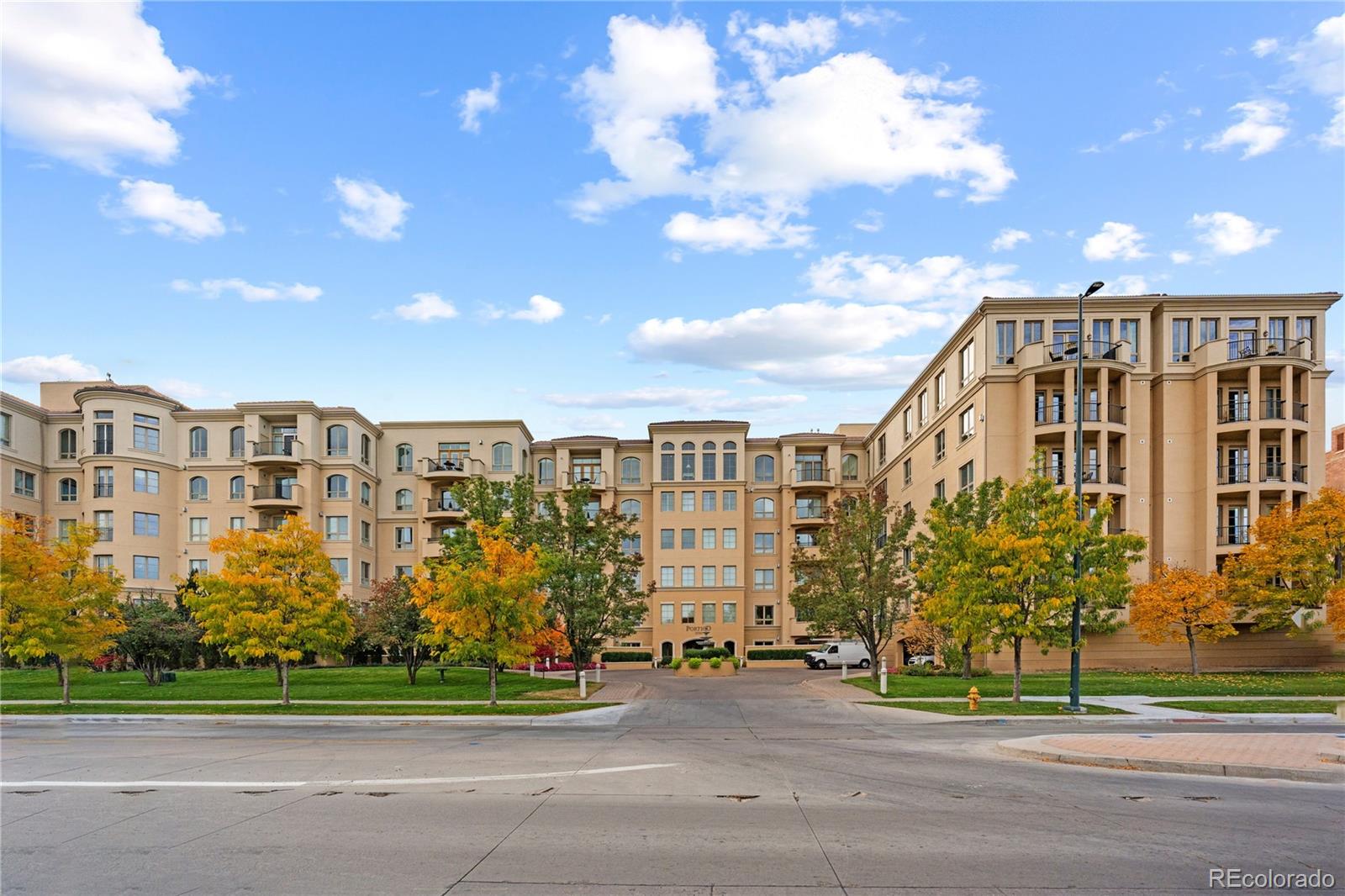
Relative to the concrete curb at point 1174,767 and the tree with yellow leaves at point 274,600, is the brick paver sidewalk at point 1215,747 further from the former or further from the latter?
the tree with yellow leaves at point 274,600

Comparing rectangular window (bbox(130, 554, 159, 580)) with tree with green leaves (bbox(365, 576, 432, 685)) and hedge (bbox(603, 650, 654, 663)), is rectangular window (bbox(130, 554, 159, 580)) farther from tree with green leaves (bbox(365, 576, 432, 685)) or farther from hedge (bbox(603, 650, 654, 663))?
hedge (bbox(603, 650, 654, 663))

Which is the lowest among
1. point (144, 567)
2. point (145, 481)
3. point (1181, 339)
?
point (144, 567)

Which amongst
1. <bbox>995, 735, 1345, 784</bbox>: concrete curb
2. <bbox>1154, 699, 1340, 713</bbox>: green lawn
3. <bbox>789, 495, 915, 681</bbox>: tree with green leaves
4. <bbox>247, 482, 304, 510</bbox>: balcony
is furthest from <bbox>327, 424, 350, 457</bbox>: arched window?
<bbox>995, 735, 1345, 784</bbox>: concrete curb

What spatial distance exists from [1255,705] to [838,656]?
25898mm

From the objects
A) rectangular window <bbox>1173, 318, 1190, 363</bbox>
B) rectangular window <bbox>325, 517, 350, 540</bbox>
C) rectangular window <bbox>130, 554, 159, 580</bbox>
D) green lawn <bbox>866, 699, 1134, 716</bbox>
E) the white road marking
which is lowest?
green lawn <bbox>866, 699, 1134, 716</bbox>

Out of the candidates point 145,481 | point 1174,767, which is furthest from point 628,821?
point 145,481

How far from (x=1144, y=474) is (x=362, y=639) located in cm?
4253

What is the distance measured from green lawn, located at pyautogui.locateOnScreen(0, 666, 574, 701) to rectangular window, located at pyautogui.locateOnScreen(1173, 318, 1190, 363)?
33166 millimetres

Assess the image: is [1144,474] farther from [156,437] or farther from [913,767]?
[156,437]

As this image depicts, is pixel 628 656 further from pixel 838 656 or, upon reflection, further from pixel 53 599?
pixel 53 599

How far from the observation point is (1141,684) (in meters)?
30.7

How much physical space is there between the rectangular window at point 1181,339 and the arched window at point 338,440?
50.0 meters

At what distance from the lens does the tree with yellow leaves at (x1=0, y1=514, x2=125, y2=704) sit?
83.7 feet

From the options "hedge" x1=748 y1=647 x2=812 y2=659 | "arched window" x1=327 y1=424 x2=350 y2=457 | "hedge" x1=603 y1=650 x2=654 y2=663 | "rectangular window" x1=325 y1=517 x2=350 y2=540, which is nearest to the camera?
"hedge" x1=748 y1=647 x2=812 y2=659
